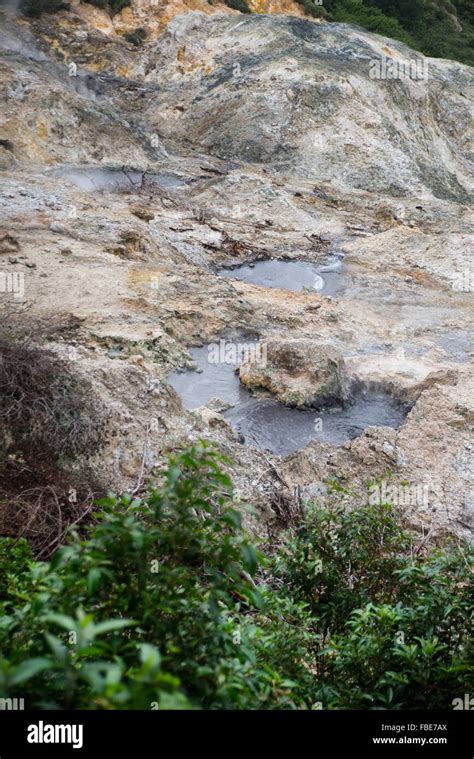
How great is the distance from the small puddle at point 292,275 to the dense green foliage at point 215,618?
1118cm

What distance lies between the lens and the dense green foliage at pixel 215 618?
1.92 metres

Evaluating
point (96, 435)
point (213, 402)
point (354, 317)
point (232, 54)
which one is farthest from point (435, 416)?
point (232, 54)

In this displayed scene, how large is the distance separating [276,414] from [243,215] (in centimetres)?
923

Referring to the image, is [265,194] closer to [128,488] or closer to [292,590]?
[128,488]

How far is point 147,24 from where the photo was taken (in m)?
26.3

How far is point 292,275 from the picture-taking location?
15352 mm
